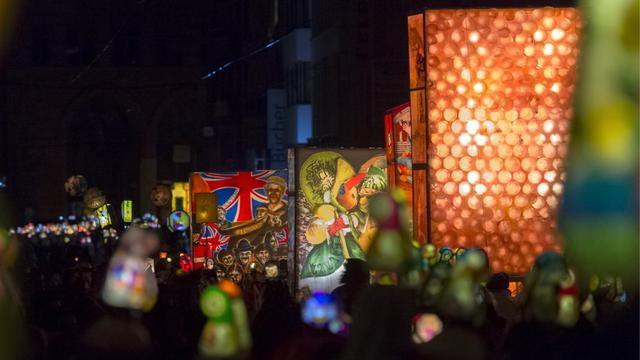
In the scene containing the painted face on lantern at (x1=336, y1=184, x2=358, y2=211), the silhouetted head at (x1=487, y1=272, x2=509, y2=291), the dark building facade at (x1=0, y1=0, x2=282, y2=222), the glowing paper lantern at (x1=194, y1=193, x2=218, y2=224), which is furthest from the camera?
the dark building facade at (x1=0, y1=0, x2=282, y2=222)

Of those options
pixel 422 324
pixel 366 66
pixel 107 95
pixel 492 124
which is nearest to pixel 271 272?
pixel 492 124

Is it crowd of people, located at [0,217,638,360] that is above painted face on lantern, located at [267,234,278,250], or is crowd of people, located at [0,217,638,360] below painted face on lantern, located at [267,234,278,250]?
above

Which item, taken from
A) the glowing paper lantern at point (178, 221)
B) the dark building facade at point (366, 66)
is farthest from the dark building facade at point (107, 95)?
the dark building facade at point (366, 66)

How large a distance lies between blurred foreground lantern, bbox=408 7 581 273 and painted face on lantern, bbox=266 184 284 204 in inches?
507

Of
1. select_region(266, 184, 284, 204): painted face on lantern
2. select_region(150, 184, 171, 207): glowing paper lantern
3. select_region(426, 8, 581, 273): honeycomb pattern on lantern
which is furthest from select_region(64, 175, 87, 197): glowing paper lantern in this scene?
select_region(426, 8, 581, 273): honeycomb pattern on lantern

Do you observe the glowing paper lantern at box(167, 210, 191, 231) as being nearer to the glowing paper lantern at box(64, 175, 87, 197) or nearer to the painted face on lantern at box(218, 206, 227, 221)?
the painted face on lantern at box(218, 206, 227, 221)

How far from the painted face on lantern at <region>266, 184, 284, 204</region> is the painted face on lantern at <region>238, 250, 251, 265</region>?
1026 mm

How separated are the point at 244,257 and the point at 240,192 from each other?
1202 millimetres

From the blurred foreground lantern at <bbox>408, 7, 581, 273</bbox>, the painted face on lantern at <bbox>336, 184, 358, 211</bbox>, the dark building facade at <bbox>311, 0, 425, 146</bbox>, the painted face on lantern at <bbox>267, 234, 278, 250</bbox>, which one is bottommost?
the painted face on lantern at <bbox>267, 234, 278, 250</bbox>

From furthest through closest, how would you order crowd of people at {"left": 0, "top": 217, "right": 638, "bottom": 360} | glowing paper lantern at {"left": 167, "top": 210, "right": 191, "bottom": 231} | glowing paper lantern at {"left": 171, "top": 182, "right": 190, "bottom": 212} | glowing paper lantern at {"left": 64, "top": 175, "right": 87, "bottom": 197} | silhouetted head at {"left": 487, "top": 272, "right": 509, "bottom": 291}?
1. glowing paper lantern at {"left": 64, "top": 175, "right": 87, "bottom": 197}
2. glowing paper lantern at {"left": 171, "top": 182, "right": 190, "bottom": 212}
3. glowing paper lantern at {"left": 167, "top": 210, "right": 191, "bottom": 231}
4. silhouetted head at {"left": 487, "top": 272, "right": 509, "bottom": 291}
5. crowd of people at {"left": 0, "top": 217, "right": 638, "bottom": 360}

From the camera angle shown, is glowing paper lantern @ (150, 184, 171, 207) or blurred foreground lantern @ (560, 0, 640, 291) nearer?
blurred foreground lantern @ (560, 0, 640, 291)

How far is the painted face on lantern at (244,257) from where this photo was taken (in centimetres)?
2555

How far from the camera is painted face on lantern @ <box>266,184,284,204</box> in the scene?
25.7m

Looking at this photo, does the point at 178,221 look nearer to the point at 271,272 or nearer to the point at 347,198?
the point at 347,198
